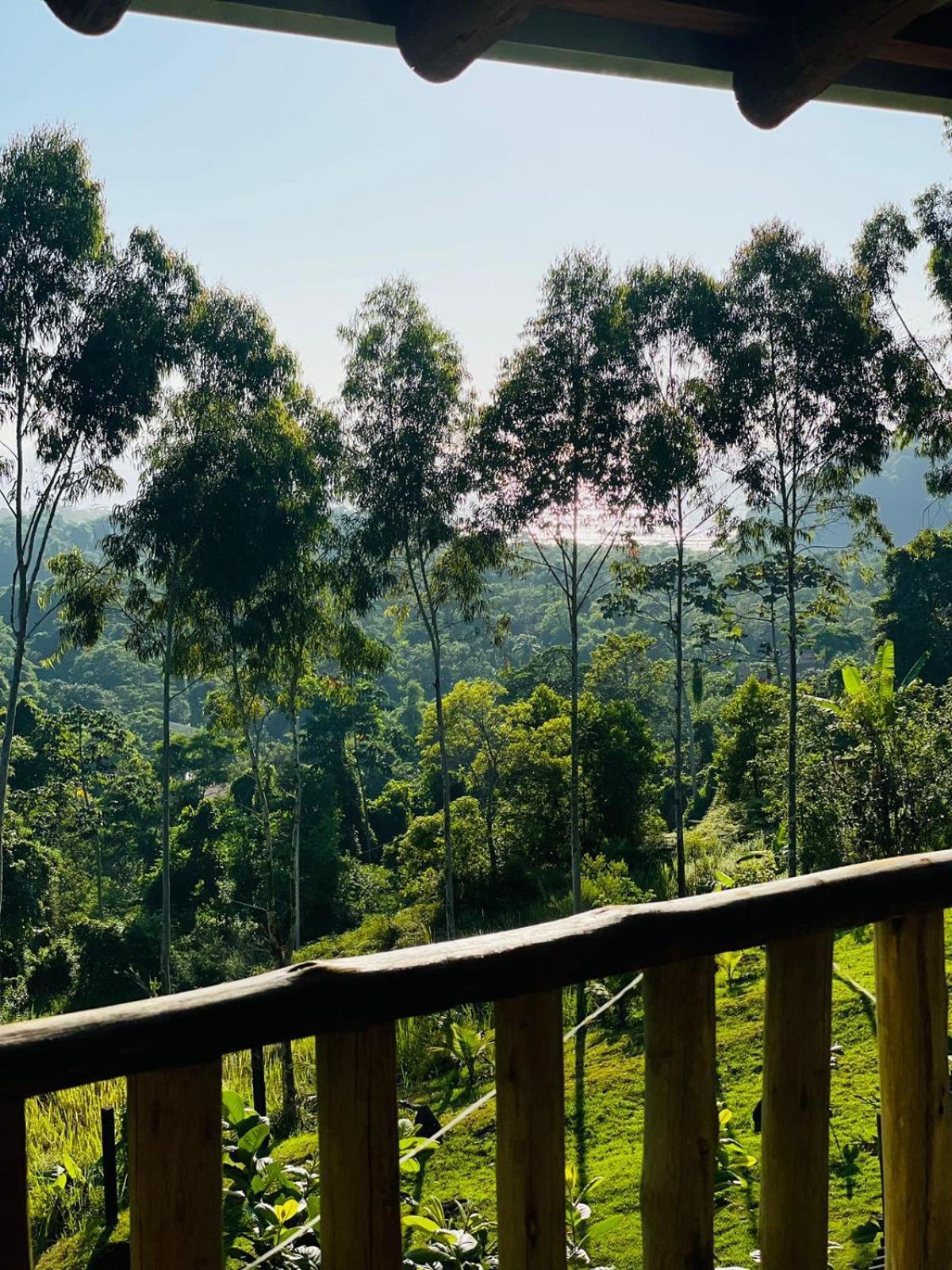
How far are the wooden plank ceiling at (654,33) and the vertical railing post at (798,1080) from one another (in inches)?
33.8

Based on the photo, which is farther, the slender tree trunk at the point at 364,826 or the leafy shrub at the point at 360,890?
the slender tree trunk at the point at 364,826

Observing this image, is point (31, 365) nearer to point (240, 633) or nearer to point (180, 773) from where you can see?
point (240, 633)

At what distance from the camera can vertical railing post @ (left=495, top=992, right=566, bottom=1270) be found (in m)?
0.87

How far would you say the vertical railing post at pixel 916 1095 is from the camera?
111 cm

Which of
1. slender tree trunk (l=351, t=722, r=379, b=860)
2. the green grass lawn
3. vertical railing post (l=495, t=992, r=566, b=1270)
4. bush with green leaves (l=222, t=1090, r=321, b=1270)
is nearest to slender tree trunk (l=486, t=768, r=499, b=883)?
slender tree trunk (l=351, t=722, r=379, b=860)

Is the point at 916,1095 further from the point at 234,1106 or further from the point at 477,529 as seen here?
the point at 477,529

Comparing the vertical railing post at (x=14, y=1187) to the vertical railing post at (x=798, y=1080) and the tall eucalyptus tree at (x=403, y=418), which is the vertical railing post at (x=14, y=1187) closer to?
the vertical railing post at (x=798, y=1080)

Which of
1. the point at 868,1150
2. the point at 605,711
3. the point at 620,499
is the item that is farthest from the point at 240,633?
the point at 868,1150

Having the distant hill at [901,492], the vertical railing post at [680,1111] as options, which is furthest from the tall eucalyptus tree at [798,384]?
the distant hill at [901,492]

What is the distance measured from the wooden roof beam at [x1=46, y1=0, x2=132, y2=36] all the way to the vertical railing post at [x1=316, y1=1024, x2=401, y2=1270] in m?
0.80

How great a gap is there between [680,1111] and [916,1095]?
322mm

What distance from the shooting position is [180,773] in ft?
100

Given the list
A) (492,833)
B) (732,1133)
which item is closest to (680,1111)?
(732,1133)

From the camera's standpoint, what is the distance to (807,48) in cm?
107
